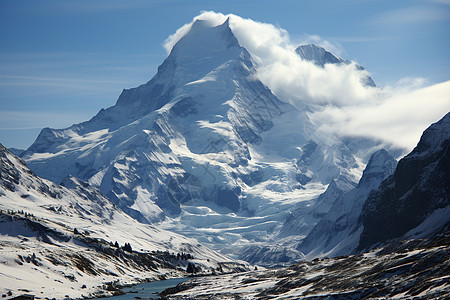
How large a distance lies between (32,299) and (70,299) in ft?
65.1

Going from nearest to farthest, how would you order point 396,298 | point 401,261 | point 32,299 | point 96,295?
point 396,298 → point 401,261 → point 32,299 → point 96,295

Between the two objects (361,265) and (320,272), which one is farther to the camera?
(320,272)

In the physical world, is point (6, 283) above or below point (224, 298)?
above

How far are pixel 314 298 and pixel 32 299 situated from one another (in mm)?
73515

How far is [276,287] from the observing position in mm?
156125

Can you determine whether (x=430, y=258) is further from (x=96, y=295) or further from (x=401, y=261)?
(x=96, y=295)

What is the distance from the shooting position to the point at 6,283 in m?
168

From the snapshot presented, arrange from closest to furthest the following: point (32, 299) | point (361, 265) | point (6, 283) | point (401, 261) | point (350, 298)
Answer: point (350, 298)
point (401, 261)
point (361, 265)
point (32, 299)
point (6, 283)

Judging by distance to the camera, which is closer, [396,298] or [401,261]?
[396,298]

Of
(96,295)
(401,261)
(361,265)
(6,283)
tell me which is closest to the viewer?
(401,261)

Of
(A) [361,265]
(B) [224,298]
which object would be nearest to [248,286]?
(B) [224,298]

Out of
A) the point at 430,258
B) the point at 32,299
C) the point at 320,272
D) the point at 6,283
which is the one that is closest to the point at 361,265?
the point at 320,272

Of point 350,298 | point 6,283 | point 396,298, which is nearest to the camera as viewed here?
point 396,298

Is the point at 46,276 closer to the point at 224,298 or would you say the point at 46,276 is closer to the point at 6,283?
the point at 6,283
